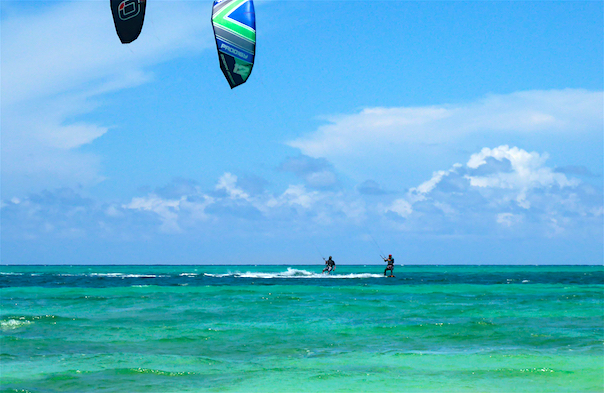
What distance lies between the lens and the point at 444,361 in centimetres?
1466

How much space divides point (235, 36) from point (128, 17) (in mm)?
2577

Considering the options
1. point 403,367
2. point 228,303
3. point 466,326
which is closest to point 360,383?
point 403,367

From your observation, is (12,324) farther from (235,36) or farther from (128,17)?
(235,36)

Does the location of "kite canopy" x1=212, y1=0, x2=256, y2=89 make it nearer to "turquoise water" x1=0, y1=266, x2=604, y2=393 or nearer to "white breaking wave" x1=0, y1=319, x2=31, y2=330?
"turquoise water" x1=0, y1=266, x2=604, y2=393

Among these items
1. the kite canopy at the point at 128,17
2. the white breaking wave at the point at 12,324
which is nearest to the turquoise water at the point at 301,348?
the white breaking wave at the point at 12,324

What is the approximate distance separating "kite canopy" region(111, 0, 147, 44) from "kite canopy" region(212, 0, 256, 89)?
176 cm

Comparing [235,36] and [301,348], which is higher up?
[235,36]

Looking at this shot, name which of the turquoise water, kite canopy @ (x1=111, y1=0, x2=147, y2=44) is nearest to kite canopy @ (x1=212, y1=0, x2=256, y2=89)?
kite canopy @ (x1=111, y1=0, x2=147, y2=44)

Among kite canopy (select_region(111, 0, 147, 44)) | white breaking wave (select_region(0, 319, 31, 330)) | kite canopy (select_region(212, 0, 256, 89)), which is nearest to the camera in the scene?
kite canopy (select_region(111, 0, 147, 44))

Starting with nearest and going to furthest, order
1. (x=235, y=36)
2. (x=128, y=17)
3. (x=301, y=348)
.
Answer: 1. (x=128, y=17)
2. (x=235, y=36)
3. (x=301, y=348)

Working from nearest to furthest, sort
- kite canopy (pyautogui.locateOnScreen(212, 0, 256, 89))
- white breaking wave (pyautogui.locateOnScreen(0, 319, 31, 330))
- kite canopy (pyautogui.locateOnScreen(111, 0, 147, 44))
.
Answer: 1. kite canopy (pyautogui.locateOnScreen(111, 0, 147, 44))
2. kite canopy (pyautogui.locateOnScreen(212, 0, 256, 89))
3. white breaking wave (pyautogui.locateOnScreen(0, 319, 31, 330))

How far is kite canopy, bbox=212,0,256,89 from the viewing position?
49.1 ft

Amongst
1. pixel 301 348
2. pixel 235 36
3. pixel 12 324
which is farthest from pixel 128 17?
pixel 12 324

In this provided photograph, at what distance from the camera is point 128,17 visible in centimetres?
1484
